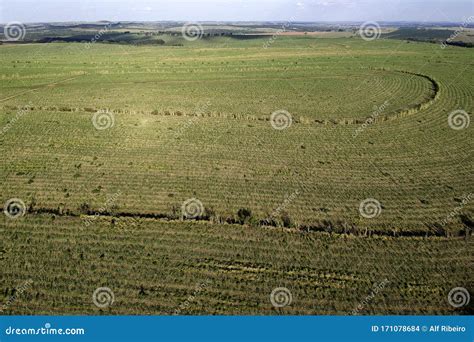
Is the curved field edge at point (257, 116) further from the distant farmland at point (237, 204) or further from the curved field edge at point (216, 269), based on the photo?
the curved field edge at point (216, 269)

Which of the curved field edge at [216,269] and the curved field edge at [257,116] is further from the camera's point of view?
the curved field edge at [257,116]

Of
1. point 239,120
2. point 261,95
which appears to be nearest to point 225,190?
point 239,120

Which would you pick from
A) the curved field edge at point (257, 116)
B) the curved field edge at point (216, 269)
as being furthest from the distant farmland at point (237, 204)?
the curved field edge at point (257, 116)

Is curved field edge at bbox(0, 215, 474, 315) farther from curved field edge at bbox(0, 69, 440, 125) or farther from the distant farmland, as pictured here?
curved field edge at bbox(0, 69, 440, 125)

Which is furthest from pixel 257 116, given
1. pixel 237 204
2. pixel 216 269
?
pixel 216 269

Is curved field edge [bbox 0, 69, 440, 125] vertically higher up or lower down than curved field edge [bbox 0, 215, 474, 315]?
higher up

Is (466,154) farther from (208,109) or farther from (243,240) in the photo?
(208,109)

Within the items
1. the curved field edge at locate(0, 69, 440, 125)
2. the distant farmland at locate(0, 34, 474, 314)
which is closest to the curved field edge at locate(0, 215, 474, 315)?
the distant farmland at locate(0, 34, 474, 314)
